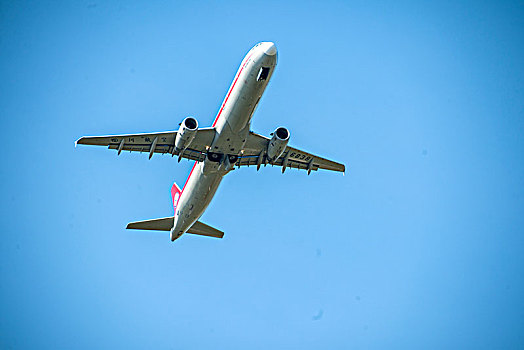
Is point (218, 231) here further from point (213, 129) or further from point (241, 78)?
point (241, 78)

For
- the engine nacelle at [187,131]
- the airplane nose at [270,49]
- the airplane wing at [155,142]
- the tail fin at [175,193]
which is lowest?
the tail fin at [175,193]

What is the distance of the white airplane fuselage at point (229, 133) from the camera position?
1227 inches

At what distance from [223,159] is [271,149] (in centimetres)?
337

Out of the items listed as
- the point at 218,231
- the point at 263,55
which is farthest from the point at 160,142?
the point at 218,231

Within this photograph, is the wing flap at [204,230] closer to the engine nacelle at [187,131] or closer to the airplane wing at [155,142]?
the airplane wing at [155,142]

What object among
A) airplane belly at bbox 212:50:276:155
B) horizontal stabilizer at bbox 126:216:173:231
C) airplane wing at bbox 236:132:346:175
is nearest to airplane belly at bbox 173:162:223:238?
airplane belly at bbox 212:50:276:155

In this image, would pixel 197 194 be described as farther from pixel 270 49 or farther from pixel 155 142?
pixel 270 49

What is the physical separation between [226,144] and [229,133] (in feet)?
3.84

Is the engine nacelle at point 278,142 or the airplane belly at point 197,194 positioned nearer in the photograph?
the engine nacelle at point 278,142

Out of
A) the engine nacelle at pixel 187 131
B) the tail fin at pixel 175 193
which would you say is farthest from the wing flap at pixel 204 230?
the engine nacelle at pixel 187 131

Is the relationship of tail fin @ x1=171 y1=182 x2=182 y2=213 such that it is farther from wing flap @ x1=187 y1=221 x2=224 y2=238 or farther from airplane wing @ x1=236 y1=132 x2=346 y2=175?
airplane wing @ x1=236 y1=132 x2=346 y2=175

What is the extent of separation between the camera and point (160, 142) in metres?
35.6

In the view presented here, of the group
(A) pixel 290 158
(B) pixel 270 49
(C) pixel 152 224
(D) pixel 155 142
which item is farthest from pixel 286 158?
(C) pixel 152 224

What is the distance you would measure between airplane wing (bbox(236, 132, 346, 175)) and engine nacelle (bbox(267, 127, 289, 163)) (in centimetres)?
69
